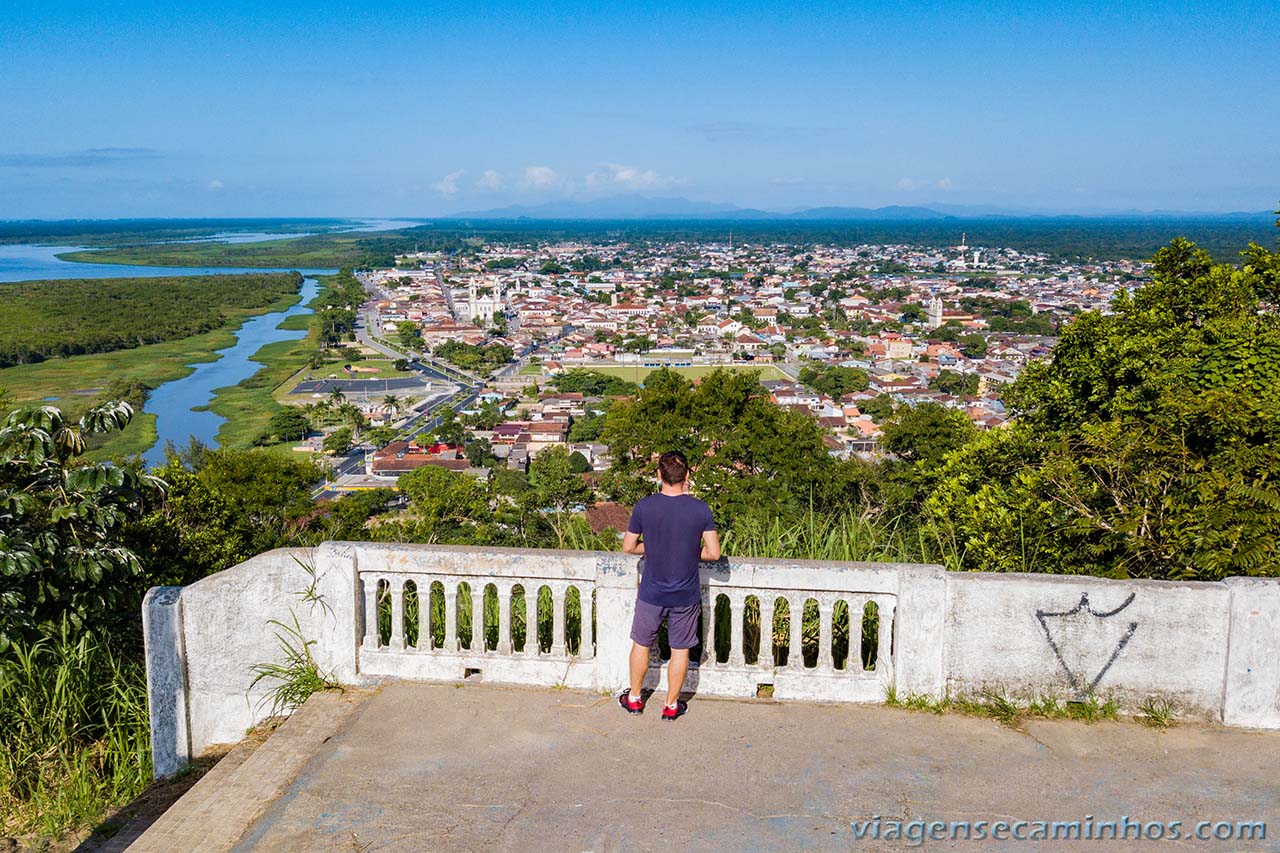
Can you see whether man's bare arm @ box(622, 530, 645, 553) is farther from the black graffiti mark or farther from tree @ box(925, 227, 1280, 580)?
tree @ box(925, 227, 1280, 580)

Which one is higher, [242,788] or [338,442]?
[242,788]

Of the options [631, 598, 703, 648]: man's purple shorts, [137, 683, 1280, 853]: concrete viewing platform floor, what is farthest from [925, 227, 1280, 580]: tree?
[631, 598, 703, 648]: man's purple shorts

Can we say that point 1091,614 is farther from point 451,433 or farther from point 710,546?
point 451,433

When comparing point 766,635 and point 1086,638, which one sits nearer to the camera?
point 1086,638

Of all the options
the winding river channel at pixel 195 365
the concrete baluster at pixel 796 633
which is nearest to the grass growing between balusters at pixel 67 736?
the concrete baluster at pixel 796 633

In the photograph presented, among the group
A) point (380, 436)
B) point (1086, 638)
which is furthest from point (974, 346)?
point (1086, 638)
